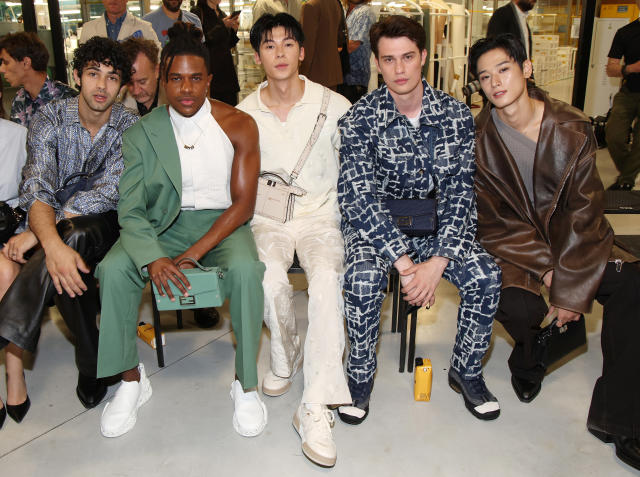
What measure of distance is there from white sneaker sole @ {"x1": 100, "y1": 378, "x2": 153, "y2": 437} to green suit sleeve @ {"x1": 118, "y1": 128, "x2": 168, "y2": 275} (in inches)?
22.6

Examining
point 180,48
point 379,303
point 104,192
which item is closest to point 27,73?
point 104,192

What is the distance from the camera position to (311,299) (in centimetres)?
257

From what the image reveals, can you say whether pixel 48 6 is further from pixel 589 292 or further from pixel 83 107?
pixel 589 292

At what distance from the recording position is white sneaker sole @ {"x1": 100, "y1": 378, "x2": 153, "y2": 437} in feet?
8.13

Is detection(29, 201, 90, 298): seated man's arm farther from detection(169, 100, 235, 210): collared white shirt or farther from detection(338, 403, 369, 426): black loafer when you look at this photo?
detection(338, 403, 369, 426): black loafer

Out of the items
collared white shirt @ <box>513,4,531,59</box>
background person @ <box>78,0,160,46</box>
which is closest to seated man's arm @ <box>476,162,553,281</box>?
collared white shirt @ <box>513,4,531,59</box>

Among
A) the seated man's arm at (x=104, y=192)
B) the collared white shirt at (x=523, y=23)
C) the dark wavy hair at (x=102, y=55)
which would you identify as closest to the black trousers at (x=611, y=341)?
the seated man's arm at (x=104, y=192)

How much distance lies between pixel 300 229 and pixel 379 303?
60 cm

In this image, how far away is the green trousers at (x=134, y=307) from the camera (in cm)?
249

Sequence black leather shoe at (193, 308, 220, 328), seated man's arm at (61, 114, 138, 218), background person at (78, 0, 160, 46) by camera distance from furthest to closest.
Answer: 1. background person at (78, 0, 160, 46)
2. black leather shoe at (193, 308, 220, 328)
3. seated man's arm at (61, 114, 138, 218)

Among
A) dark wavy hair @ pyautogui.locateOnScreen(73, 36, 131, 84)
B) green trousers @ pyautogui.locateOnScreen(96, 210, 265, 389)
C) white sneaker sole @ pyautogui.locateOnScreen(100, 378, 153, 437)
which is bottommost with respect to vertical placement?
white sneaker sole @ pyautogui.locateOnScreen(100, 378, 153, 437)

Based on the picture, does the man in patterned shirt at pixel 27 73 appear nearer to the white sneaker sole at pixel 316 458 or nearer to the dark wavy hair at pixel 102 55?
the dark wavy hair at pixel 102 55

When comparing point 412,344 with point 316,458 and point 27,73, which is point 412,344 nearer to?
point 316,458

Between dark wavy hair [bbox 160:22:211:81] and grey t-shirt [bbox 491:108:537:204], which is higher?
dark wavy hair [bbox 160:22:211:81]
